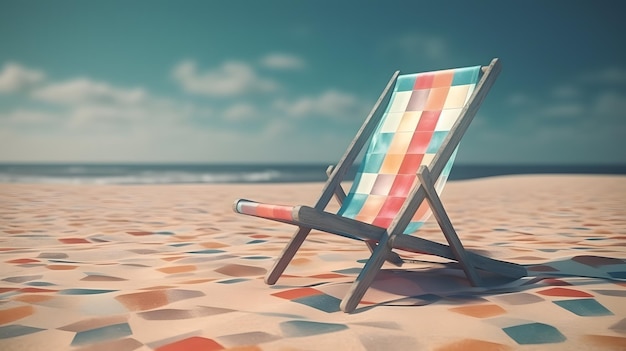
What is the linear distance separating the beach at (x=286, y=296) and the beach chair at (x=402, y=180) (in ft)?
0.67

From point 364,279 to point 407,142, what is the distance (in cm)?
94

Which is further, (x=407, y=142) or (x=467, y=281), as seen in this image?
(x=407, y=142)

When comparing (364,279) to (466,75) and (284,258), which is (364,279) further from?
(466,75)

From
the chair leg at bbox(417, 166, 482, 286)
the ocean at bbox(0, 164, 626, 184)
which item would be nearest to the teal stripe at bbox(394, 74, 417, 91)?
the chair leg at bbox(417, 166, 482, 286)

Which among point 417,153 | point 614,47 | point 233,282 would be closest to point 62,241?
point 233,282

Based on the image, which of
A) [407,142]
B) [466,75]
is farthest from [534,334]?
[466,75]

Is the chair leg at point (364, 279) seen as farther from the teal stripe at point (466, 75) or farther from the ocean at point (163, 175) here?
the ocean at point (163, 175)

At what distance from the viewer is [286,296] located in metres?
2.66

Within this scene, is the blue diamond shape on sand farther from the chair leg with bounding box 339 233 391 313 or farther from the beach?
the chair leg with bounding box 339 233 391 313

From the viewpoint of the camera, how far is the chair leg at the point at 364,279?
2447mm

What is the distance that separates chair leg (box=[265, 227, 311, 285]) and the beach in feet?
0.21

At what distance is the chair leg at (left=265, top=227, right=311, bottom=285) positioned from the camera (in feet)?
9.79

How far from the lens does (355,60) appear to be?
48906 millimetres

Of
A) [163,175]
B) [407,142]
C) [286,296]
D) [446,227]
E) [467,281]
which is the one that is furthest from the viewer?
[163,175]
